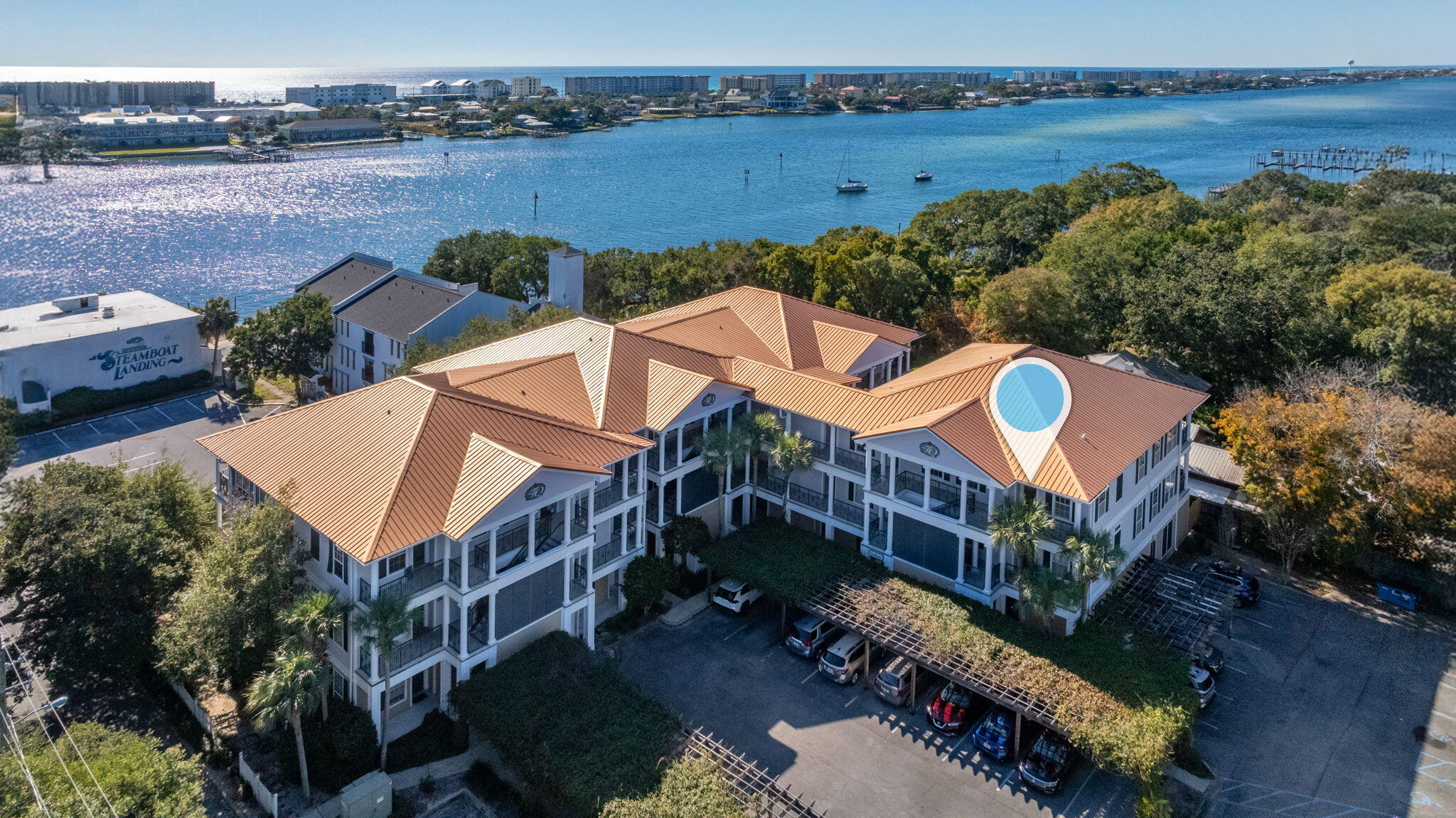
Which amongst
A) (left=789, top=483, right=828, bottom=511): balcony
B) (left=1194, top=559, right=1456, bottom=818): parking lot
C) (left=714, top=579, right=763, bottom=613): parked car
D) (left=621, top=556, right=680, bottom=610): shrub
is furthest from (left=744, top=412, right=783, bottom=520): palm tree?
(left=1194, top=559, right=1456, bottom=818): parking lot

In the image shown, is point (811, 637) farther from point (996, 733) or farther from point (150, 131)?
point (150, 131)

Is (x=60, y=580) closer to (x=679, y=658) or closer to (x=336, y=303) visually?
(x=679, y=658)

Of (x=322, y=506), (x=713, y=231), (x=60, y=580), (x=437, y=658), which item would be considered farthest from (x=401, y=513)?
(x=713, y=231)

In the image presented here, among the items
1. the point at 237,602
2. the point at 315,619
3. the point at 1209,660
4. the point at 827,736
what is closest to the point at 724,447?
the point at 827,736

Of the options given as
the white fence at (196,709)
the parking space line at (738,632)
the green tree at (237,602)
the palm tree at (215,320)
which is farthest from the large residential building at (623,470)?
the palm tree at (215,320)

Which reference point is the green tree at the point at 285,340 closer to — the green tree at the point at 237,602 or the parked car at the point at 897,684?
the green tree at the point at 237,602

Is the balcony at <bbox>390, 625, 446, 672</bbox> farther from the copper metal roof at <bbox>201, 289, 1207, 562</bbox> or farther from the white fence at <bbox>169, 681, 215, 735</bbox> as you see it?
the white fence at <bbox>169, 681, 215, 735</bbox>

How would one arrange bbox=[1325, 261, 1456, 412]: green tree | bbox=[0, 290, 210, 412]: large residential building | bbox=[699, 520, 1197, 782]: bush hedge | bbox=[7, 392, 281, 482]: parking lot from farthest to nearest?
bbox=[0, 290, 210, 412]: large residential building → bbox=[7, 392, 281, 482]: parking lot → bbox=[1325, 261, 1456, 412]: green tree → bbox=[699, 520, 1197, 782]: bush hedge
